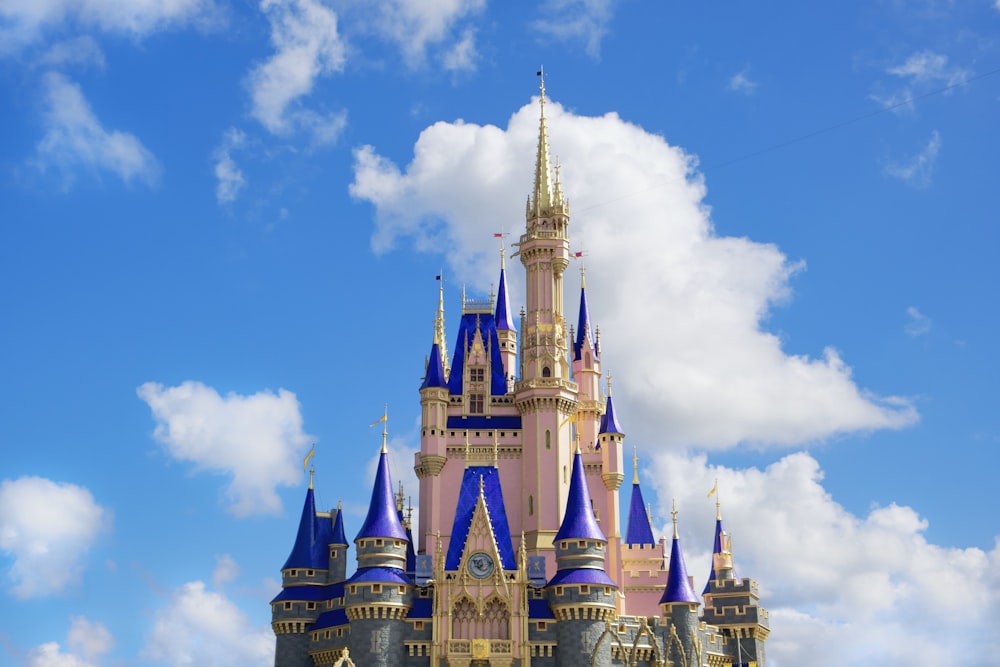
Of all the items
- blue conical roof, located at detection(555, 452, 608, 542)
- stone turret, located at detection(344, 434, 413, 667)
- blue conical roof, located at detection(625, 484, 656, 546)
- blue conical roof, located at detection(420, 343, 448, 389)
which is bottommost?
stone turret, located at detection(344, 434, 413, 667)

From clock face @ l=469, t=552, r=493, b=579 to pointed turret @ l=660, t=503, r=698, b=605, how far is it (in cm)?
1180

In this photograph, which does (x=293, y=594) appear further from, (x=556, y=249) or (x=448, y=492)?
(x=556, y=249)

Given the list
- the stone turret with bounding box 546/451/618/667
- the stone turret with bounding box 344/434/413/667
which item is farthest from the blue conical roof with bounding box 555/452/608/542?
the stone turret with bounding box 344/434/413/667

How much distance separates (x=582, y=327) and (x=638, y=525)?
633 inches

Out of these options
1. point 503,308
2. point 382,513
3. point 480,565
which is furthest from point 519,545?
point 503,308

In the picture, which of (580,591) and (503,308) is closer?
(580,591)

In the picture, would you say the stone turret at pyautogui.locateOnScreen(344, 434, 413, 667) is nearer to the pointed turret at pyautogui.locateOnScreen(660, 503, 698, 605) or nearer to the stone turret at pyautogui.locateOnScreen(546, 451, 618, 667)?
the stone turret at pyautogui.locateOnScreen(546, 451, 618, 667)

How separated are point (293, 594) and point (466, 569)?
12.8 metres

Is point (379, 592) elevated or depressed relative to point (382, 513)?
depressed

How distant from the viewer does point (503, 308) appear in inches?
4028

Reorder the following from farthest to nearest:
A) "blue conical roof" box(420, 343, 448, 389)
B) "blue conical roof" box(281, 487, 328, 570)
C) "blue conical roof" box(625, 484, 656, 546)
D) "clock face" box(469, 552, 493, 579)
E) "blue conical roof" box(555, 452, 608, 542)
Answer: "blue conical roof" box(625, 484, 656, 546), "blue conical roof" box(420, 343, 448, 389), "blue conical roof" box(281, 487, 328, 570), "blue conical roof" box(555, 452, 608, 542), "clock face" box(469, 552, 493, 579)

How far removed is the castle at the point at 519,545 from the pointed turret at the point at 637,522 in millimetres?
122

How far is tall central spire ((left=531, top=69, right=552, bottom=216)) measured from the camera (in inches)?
3952

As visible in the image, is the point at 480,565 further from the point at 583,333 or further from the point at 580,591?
the point at 583,333
